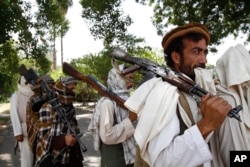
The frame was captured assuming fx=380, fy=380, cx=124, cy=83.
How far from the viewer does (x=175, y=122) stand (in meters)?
1.78

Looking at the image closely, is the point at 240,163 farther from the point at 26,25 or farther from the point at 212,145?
the point at 26,25

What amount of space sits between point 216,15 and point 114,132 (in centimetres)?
1154

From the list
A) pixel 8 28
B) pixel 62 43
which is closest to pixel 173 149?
pixel 8 28

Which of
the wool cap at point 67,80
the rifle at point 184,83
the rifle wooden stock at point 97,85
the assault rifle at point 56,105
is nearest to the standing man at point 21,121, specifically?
the assault rifle at point 56,105

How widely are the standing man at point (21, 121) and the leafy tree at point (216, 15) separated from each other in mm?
9535

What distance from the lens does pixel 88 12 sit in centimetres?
1525

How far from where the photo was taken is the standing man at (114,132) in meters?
3.80

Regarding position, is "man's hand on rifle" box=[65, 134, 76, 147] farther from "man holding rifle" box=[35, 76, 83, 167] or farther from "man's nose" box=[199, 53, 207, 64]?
"man's nose" box=[199, 53, 207, 64]

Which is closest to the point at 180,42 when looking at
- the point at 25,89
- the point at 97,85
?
the point at 97,85

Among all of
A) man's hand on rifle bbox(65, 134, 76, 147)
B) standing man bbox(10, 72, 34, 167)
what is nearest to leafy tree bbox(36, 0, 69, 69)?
standing man bbox(10, 72, 34, 167)

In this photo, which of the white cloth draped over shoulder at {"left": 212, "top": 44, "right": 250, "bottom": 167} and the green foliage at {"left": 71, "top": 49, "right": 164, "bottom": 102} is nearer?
the white cloth draped over shoulder at {"left": 212, "top": 44, "right": 250, "bottom": 167}

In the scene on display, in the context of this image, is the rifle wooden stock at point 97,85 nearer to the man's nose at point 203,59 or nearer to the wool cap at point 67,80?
the wool cap at point 67,80

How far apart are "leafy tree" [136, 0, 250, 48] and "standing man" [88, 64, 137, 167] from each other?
34.4ft

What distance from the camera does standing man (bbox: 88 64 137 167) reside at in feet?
12.5
